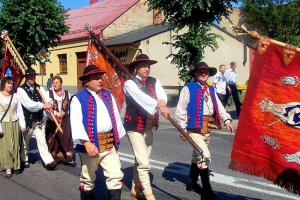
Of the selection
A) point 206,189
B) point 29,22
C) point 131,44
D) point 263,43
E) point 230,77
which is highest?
point 29,22

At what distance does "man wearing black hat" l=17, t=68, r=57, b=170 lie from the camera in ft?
27.5

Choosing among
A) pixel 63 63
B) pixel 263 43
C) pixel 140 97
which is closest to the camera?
pixel 263 43

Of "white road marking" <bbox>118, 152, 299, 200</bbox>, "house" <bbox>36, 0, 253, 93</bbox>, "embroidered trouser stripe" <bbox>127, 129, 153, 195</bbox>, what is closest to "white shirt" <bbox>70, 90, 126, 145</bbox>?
"embroidered trouser stripe" <bbox>127, 129, 153, 195</bbox>

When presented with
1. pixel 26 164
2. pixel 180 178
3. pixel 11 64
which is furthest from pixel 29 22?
pixel 180 178

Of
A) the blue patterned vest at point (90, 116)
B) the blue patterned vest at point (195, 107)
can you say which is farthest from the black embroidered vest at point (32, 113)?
the blue patterned vest at point (90, 116)

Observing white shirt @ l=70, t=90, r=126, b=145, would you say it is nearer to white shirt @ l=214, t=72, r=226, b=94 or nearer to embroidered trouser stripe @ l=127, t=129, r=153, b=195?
embroidered trouser stripe @ l=127, t=129, r=153, b=195

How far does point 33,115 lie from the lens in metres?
8.66

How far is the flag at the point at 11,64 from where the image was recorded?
30.4ft

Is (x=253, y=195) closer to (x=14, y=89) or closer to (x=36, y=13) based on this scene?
(x=14, y=89)

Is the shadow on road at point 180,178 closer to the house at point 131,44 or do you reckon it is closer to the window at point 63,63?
the house at point 131,44

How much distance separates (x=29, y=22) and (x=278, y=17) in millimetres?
25090

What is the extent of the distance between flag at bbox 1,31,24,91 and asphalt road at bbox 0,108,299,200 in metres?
1.68

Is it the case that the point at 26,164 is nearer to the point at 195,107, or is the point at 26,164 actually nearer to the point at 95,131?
the point at 195,107

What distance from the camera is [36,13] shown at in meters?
17.7
